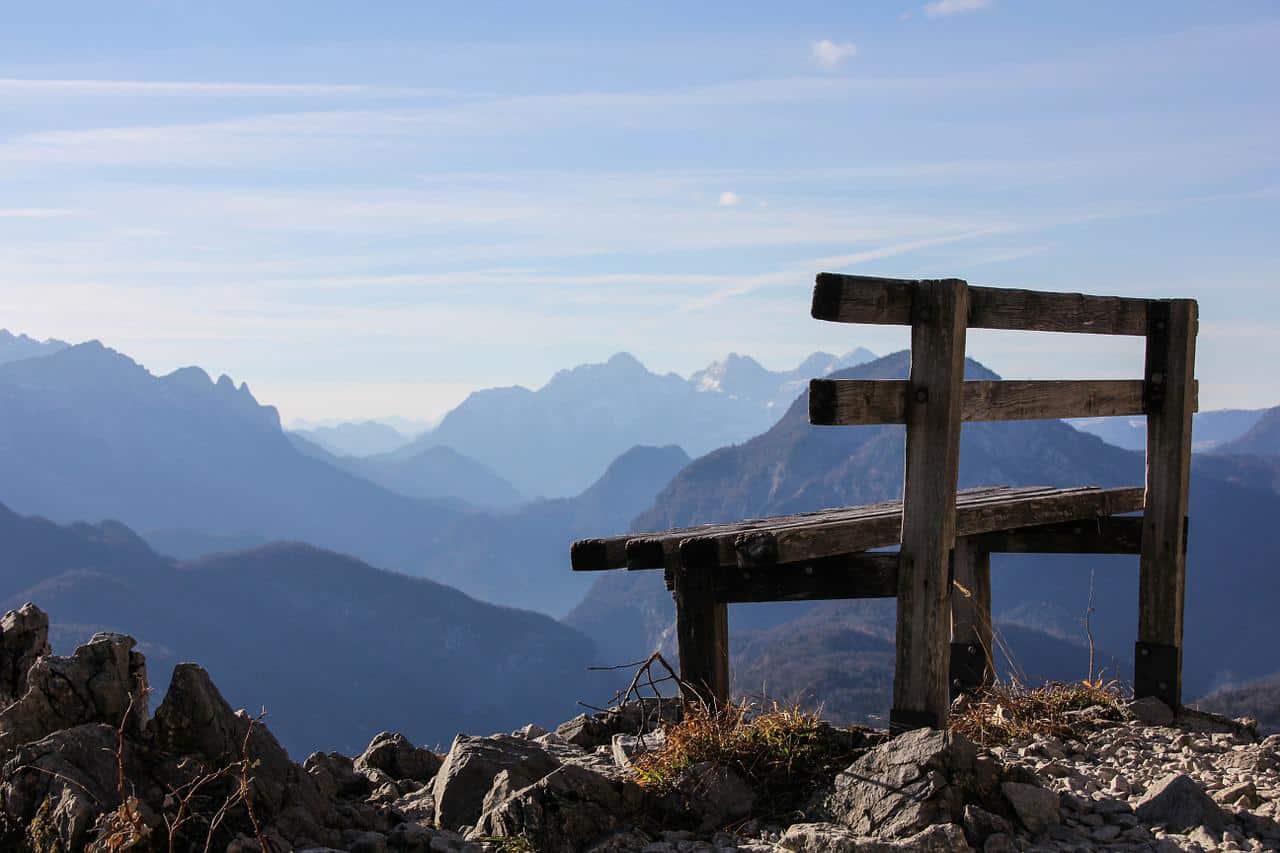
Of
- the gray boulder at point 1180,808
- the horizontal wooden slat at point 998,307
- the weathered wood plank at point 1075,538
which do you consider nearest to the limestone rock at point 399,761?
the horizontal wooden slat at point 998,307

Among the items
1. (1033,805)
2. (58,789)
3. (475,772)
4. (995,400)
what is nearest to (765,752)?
(1033,805)

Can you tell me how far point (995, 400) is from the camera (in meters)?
6.67

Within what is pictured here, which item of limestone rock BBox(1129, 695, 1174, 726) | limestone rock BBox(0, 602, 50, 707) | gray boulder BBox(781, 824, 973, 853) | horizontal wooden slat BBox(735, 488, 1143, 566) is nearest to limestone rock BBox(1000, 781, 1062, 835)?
gray boulder BBox(781, 824, 973, 853)

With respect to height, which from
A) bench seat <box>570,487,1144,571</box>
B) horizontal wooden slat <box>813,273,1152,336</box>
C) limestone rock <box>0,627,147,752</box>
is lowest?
limestone rock <box>0,627,147,752</box>

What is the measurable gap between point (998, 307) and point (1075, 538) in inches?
109

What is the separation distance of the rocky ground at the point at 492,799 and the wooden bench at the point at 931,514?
797 millimetres

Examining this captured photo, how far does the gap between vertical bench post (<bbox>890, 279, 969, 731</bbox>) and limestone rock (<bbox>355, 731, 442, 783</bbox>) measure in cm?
259

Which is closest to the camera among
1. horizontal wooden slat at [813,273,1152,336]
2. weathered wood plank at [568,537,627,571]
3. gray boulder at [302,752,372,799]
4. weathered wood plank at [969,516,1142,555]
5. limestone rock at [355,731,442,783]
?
horizontal wooden slat at [813,273,1152,336]

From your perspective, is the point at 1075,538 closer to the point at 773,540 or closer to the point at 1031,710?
the point at 1031,710

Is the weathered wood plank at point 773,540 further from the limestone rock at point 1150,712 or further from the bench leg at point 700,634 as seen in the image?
the limestone rock at point 1150,712

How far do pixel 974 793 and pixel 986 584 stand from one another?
4163mm

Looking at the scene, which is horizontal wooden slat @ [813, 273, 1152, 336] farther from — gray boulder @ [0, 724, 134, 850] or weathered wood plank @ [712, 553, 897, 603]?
gray boulder @ [0, 724, 134, 850]

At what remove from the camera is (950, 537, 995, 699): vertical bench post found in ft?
28.9

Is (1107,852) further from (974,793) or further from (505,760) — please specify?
(505,760)
